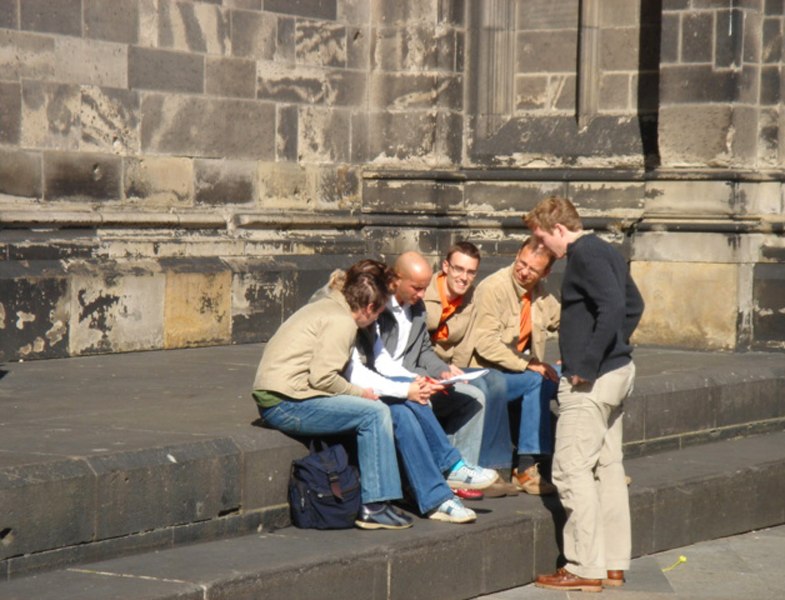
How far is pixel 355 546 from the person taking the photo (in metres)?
6.68

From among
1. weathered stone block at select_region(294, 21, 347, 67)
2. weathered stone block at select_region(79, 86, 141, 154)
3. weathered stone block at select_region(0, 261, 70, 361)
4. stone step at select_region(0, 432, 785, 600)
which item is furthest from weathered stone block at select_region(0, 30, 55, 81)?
stone step at select_region(0, 432, 785, 600)

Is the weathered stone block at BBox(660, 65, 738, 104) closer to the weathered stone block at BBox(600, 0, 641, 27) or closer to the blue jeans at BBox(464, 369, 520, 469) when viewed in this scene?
the weathered stone block at BBox(600, 0, 641, 27)

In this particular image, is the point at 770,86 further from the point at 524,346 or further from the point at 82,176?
the point at 82,176

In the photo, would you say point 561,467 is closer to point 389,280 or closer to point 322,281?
point 389,280

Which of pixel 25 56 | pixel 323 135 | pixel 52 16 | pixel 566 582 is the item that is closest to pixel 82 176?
pixel 25 56

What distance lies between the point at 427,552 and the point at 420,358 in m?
1.63

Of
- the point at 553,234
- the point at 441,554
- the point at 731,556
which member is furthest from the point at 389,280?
the point at 731,556

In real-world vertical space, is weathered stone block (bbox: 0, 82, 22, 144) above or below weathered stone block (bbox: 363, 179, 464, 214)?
above

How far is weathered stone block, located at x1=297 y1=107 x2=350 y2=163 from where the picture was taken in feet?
41.8

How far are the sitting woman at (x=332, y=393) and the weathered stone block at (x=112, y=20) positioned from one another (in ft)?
14.3

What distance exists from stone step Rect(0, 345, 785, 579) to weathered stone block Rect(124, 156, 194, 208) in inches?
61.5

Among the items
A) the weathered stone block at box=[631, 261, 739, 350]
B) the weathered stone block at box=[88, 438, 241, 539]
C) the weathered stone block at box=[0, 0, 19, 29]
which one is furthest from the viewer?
the weathered stone block at box=[631, 261, 739, 350]

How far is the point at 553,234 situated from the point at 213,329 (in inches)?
183

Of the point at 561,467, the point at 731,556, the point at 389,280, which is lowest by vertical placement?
the point at 731,556
